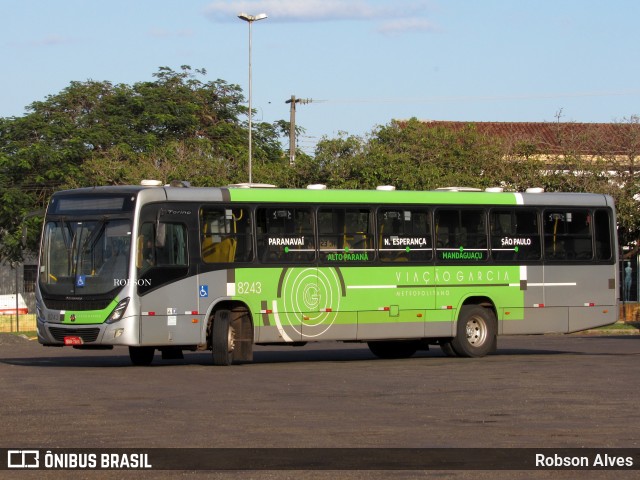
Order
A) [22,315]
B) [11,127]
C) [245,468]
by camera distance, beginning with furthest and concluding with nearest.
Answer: [11,127]
[22,315]
[245,468]

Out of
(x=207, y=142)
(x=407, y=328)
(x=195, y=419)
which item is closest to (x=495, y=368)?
(x=407, y=328)

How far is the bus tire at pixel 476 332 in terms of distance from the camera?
24.5 m

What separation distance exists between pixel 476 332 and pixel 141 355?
630cm

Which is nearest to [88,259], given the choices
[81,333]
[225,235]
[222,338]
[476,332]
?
[81,333]

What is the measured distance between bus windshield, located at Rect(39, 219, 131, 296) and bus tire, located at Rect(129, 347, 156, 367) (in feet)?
6.71

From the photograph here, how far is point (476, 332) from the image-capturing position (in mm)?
24719

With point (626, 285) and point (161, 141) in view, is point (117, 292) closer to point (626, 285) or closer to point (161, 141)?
point (626, 285)

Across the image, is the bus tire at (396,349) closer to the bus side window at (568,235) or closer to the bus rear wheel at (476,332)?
the bus rear wheel at (476,332)

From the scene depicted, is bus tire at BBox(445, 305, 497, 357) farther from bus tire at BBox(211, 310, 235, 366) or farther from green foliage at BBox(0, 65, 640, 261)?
green foliage at BBox(0, 65, 640, 261)

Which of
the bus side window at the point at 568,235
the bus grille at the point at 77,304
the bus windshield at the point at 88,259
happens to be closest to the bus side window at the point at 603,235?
the bus side window at the point at 568,235

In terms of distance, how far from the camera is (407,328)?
938 inches

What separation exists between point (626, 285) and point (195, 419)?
38.7 metres

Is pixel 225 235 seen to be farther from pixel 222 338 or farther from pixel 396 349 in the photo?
pixel 396 349

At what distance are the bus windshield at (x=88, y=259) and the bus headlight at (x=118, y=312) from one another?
0.32 metres
